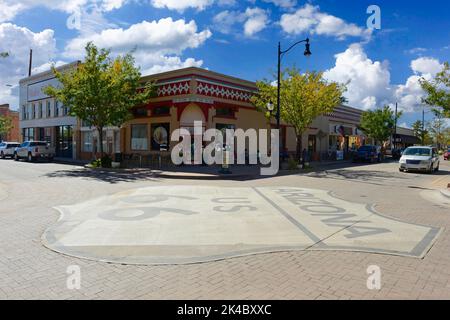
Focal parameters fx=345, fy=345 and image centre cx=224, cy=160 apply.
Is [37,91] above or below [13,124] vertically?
above

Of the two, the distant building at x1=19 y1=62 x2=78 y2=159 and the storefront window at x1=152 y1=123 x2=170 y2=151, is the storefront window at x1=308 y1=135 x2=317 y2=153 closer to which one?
the storefront window at x1=152 y1=123 x2=170 y2=151

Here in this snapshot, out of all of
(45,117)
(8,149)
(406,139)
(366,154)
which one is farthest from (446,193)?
(406,139)

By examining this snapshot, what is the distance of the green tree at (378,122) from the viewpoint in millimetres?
44250

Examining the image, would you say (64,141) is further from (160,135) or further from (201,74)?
(201,74)

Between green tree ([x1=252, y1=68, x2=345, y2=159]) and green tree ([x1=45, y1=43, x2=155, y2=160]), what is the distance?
9309 millimetres

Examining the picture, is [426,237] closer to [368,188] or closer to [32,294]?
[32,294]

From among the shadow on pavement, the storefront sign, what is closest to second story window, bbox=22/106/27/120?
the storefront sign

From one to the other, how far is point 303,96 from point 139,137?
41.8 feet

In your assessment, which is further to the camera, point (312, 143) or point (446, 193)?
point (312, 143)

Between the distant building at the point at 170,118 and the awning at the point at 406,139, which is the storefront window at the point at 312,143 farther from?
the awning at the point at 406,139

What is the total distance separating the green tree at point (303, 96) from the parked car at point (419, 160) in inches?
239

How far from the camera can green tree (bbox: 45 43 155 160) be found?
72.3 ft

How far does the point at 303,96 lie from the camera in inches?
905
